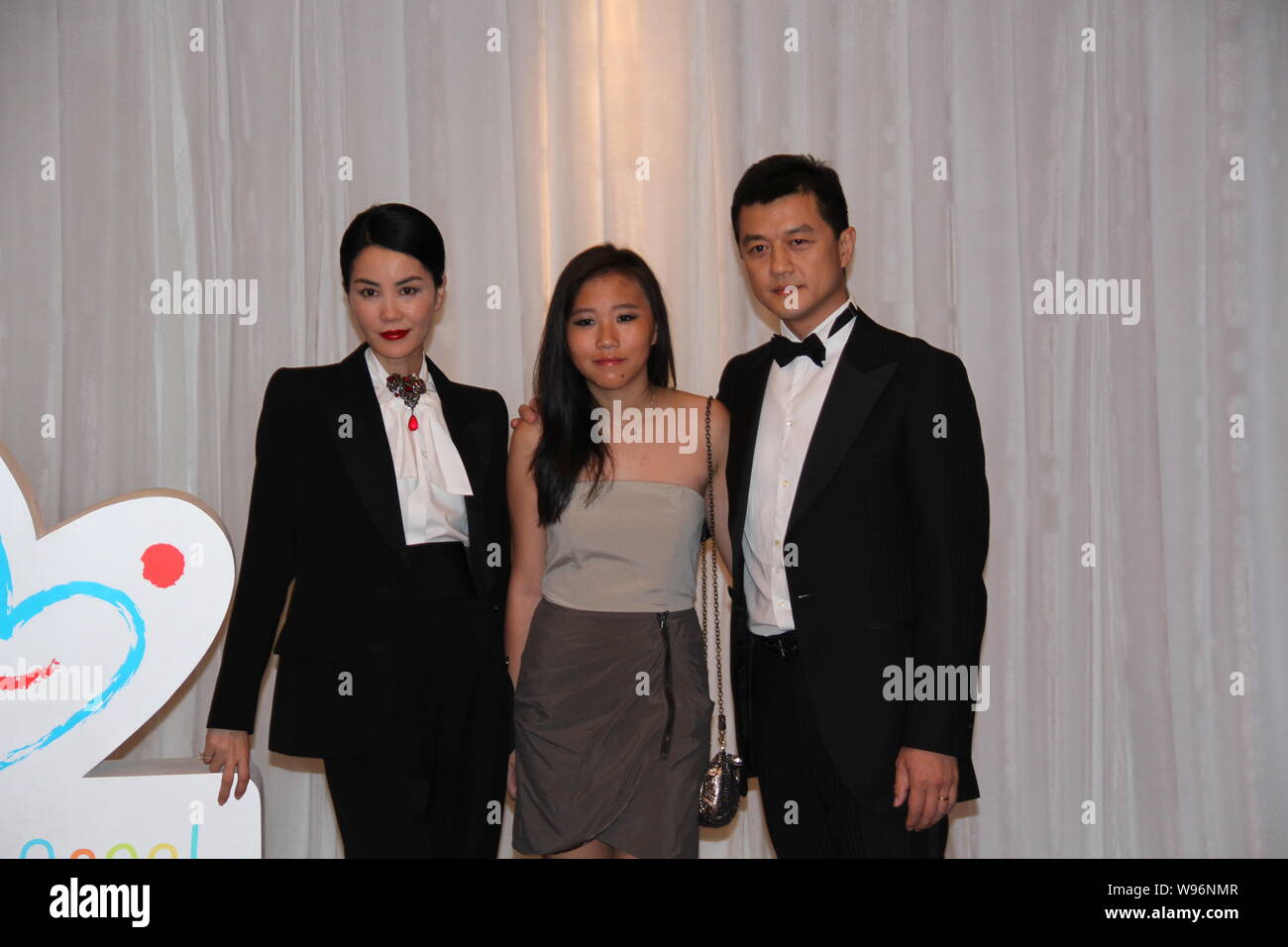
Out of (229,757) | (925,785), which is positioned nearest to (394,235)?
(229,757)

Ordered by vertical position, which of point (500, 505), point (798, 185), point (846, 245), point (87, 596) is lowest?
point (87, 596)

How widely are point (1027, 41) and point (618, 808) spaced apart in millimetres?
2454

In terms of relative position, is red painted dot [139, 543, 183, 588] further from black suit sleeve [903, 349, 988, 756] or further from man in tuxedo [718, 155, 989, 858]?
black suit sleeve [903, 349, 988, 756]

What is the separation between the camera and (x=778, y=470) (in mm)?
2143

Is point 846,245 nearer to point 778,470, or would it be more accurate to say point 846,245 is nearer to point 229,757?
point 778,470

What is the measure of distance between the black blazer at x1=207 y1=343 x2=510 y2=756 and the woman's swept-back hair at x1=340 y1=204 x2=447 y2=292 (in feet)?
0.90

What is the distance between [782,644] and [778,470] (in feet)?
1.10

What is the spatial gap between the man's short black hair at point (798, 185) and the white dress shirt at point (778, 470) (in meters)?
0.19

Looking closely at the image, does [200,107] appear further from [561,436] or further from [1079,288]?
[1079,288]

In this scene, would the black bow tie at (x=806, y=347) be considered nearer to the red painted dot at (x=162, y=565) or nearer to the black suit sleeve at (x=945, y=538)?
the black suit sleeve at (x=945, y=538)

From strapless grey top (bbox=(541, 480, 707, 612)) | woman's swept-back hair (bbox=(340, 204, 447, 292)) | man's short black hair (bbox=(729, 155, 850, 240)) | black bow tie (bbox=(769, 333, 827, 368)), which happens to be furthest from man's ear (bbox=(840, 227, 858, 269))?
woman's swept-back hair (bbox=(340, 204, 447, 292))

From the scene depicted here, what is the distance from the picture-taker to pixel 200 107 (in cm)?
310

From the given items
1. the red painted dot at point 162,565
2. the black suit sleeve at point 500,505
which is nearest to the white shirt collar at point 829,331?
the black suit sleeve at point 500,505

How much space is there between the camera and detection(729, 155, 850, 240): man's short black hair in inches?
85.7
